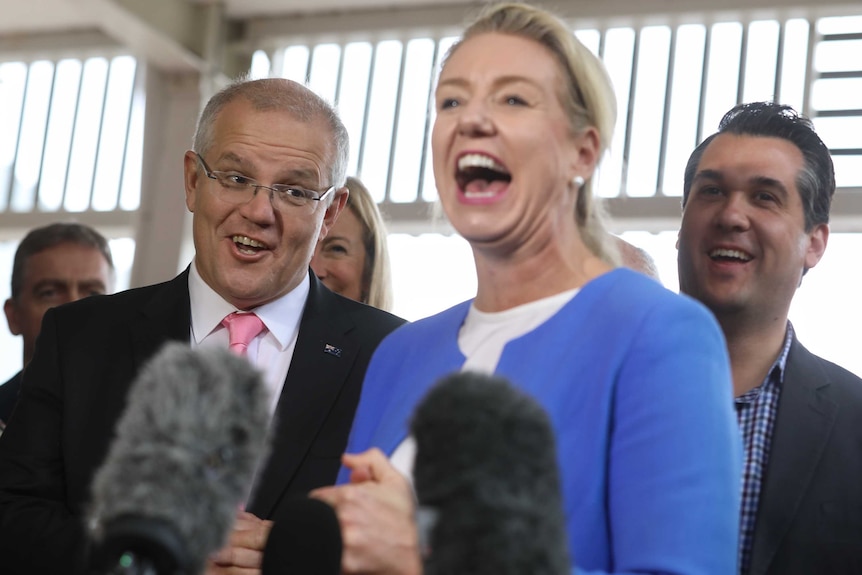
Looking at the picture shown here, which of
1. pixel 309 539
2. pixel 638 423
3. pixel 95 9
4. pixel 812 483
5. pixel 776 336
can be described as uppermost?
pixel 95 9

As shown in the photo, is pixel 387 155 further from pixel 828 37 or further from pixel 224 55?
pixel 828 37

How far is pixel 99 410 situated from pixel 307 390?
0.49 metres

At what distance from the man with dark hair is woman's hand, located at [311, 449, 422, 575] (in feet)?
12.3

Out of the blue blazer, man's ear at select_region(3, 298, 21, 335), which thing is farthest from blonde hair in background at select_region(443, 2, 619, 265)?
man's ear at select_region(3, 298, 21, 335)

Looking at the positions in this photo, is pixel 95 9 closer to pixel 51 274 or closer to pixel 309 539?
pixel 51 274

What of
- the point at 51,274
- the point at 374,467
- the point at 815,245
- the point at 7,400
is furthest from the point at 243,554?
the point at 51,274

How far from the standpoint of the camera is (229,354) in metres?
1.14

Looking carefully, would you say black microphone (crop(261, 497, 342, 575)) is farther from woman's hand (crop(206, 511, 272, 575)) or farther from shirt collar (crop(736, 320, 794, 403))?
shirt collar (crop(736, 320, 794, 403))

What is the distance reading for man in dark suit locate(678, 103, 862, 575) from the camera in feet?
8.29

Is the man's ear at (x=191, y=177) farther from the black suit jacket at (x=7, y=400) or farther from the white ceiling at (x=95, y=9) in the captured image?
the white ceiling at (x=95, y=9)

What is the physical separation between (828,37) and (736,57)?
621mm

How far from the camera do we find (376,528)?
4.52 ft

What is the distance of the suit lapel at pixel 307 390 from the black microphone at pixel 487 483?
1651mm

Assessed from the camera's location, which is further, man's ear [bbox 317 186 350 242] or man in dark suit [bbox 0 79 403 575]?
man's ear [bbox 317 186 350 242]
